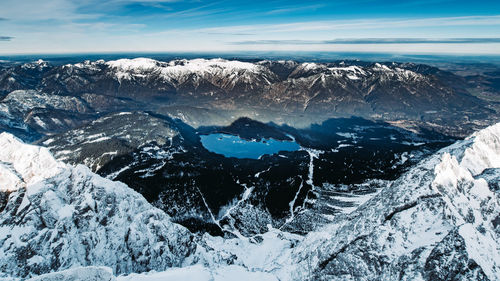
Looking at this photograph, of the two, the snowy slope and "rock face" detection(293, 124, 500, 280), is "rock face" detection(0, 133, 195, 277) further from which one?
"rock face" detection(293, 124, 500, 280)

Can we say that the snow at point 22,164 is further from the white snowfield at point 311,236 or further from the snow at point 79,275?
the snow at point 79,275

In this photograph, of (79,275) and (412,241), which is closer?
(79,275)

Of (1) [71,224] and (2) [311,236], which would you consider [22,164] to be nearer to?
(1) [71,224]

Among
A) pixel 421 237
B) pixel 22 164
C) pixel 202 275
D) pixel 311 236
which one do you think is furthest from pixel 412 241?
pixel 22 164

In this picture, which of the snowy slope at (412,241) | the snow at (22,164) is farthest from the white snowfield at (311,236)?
the snow at (22,164)

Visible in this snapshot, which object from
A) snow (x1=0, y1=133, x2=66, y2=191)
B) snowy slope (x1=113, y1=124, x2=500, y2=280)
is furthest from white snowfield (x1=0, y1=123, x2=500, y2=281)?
snow (x1=0, y1=133, x2=66, y2=191)
